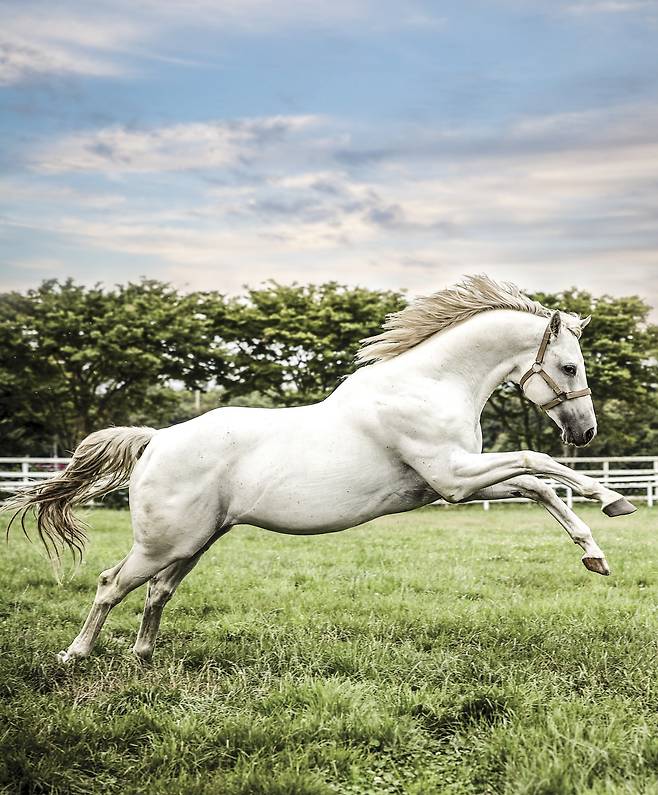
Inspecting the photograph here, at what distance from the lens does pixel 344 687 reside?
15.2 feet

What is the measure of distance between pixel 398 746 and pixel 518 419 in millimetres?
29084

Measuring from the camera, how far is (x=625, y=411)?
2986 cm

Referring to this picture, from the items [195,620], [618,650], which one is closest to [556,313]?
[618,650]

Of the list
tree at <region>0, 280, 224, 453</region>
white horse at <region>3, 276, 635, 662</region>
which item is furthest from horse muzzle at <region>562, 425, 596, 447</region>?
tree at <region>0, 280, 224, 453</region>

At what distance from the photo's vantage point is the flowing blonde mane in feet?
18.8

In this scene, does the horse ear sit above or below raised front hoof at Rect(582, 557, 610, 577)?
above

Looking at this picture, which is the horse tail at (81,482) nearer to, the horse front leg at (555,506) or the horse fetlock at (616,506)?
the horse front leg at (555,506)

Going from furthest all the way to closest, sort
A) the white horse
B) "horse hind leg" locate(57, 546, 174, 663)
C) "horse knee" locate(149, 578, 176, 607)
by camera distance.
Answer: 1. "horse knee" locate(149, 578, 176, 607)
2. "horse hind leg" locate(57, 546, 174, 663)
3. the white horse

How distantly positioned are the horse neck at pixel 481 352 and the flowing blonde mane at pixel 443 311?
0.08m

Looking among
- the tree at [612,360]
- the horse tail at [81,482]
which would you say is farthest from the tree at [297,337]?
the horse tail at [81,482]

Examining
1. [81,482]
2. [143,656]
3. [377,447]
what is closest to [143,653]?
[143,656]

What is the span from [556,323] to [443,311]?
80 cm

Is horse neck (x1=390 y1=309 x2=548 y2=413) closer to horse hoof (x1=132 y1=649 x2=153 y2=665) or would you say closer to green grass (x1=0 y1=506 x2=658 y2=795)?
green grass (x1=0 y1=506 x2=658 y2=795)

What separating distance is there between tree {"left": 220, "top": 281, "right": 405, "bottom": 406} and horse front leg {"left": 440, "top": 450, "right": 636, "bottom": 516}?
777 inches
